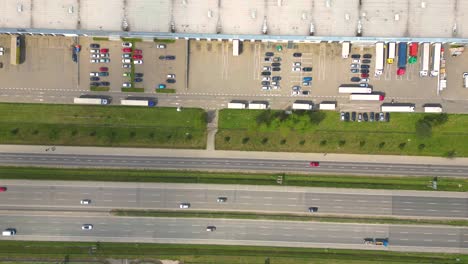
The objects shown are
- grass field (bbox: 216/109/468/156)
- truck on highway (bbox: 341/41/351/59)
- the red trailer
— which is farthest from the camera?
grass field (bbox: 216/109/468/156)

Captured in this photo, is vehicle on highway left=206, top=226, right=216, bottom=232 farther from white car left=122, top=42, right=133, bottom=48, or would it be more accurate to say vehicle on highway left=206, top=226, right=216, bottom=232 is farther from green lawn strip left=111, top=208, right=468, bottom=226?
white car left=122, top=42, right=133, bottom=48

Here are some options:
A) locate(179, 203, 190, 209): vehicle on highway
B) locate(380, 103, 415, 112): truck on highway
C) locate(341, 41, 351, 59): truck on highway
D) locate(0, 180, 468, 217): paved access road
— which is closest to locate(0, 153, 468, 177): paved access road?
locate(0, 180, 468, 217): paved access road

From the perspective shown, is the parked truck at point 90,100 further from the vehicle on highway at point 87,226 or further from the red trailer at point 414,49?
the red trailer at point 414,49

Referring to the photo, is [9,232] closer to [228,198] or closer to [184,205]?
[184,205]

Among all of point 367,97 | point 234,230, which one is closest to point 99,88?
point 234,230

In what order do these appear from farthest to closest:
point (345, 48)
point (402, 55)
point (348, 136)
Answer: point (348, 136) < point (402, 55) < point (345, 48)

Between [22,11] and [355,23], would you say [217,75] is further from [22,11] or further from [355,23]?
[22,11]
